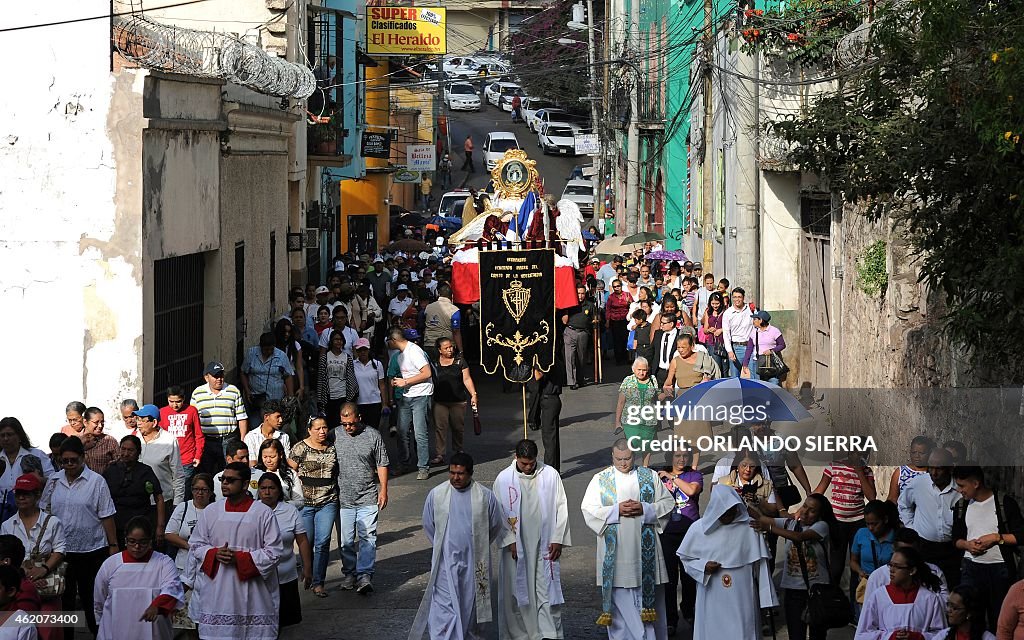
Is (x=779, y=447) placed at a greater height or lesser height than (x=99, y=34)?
lesser

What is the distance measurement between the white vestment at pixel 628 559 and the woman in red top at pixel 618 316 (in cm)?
1424

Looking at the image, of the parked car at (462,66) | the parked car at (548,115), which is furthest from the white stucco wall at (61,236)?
the parked car at (462,66)

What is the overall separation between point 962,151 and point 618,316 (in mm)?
15953

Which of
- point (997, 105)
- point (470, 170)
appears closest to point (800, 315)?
point (997, 105)

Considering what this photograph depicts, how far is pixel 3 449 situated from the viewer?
1177 cm

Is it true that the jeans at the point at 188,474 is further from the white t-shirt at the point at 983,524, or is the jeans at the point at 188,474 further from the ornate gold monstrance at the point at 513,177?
the ornate gold monstrance at the point at 513,177

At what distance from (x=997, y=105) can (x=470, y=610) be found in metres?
5.25

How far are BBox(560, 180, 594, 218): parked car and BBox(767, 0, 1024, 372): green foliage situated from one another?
46.2 metres

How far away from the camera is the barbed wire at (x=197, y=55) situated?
1598 centimetres

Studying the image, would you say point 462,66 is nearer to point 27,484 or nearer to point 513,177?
point 513,177

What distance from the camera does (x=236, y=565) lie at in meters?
10.0

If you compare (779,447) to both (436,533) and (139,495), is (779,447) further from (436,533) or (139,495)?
(139,495)

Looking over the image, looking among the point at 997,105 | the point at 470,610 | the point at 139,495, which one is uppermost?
the point at 997,105

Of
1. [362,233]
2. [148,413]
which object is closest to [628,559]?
[148,413]
